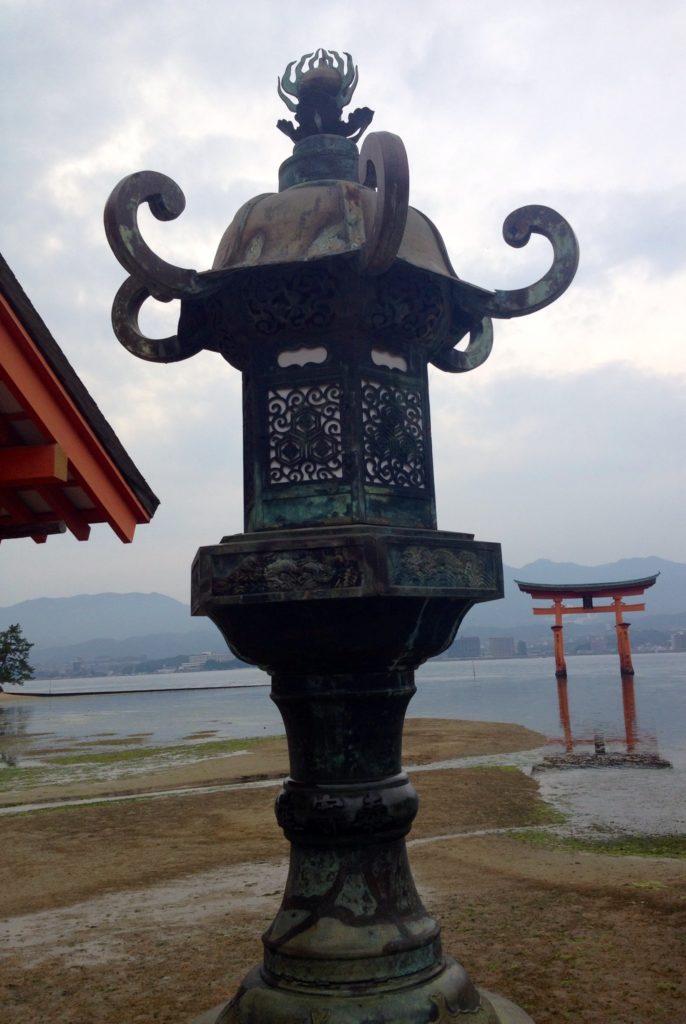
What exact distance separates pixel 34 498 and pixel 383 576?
2509mm

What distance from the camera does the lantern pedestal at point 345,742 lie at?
3.58 m

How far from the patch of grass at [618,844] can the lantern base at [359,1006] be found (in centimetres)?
608

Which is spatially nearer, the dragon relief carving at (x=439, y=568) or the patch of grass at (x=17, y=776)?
the dragon relief carving at (x=439, y=568)

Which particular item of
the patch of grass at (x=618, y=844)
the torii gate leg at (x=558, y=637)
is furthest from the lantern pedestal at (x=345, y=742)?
the torii gate leg at (x=558, y=637)

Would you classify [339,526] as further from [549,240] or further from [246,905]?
[246,905]

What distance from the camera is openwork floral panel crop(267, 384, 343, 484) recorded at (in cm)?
401

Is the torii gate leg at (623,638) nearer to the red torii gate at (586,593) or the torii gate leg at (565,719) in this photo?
the red torii gate at (586,593)

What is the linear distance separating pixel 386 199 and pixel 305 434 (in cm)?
113

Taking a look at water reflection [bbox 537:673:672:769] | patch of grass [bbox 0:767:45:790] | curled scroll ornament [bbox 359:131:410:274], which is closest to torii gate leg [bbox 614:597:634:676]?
water reflection [bbox 537:673:672:769]

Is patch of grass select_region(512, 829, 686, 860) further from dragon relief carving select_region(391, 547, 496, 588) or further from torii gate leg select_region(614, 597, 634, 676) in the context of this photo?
torii gate leg select_region(614, 597, 634, 676)

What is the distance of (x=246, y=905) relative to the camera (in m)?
7.54

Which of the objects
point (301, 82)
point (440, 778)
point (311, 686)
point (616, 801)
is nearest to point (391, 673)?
point (311, 686)

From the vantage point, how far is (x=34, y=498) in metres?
5.04

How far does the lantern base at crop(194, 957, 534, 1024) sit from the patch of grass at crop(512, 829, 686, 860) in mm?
6075
